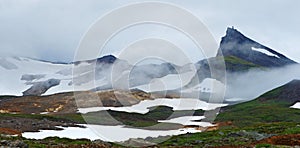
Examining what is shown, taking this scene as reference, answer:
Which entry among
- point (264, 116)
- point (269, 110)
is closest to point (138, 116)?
point (264, 116)

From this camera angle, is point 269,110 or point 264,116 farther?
point 269,110

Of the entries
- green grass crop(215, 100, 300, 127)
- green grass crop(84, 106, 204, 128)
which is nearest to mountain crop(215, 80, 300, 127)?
green grass crop(215, 100, 300, 127)

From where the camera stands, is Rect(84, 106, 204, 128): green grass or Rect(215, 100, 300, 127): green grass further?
Rect(215, 100, 300, 127): green grass

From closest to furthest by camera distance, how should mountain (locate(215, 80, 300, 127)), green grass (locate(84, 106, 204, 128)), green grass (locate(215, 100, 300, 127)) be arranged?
green grass (locate(84, 106, 204, 128)) < green grass (locate(215, 100, 300, 127)) < mountain (locate(215, 80, 300, 127))

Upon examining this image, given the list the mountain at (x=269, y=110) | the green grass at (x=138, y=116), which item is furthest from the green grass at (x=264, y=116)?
the green grass at (x=138, y=116)

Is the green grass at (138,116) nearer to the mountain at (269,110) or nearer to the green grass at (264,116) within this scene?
the green grass at (264,116)

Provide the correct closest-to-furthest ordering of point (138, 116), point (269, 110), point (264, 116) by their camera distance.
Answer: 1. point (264, 116)
2. point (138, 116)
3. point (269, 110)

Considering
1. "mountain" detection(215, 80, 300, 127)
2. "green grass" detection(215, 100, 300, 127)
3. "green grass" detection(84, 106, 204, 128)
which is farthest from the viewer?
"mountain" detection(215, 80, 300, 127)

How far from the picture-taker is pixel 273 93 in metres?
184

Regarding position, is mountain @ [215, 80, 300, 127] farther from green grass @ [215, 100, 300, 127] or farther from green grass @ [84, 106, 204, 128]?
green grass @ [84, 106, 204, 128]

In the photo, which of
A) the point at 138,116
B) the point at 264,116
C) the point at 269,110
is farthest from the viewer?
the point at 269,110

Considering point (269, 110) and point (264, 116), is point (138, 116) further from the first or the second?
point (269, 110)

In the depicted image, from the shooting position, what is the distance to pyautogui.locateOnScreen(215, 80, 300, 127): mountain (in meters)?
117

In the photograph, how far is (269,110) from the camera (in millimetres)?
136125
